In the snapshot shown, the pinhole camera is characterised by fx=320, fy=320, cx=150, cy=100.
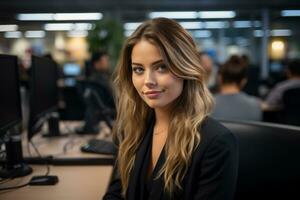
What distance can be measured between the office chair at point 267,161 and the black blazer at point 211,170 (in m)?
0.20

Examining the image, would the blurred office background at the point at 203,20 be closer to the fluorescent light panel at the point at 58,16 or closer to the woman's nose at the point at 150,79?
the fluorescent light panel at the point at 58,16

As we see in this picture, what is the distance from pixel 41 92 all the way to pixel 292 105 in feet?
8.28

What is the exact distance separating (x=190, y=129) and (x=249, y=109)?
4.73ft

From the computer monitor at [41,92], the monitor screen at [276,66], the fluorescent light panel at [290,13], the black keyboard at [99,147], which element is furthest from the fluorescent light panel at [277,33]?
the black keyboard at [99,147]

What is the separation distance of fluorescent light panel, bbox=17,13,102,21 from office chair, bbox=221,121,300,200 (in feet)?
23.1

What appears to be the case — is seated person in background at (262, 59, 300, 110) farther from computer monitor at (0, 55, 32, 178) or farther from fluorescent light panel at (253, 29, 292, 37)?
fluorescent light panel at (253, 29, 292, 37)

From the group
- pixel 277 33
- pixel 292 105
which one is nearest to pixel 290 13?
pixel 277 33

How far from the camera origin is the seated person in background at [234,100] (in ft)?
7.83

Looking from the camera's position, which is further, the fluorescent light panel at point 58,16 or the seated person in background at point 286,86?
the fluorescent light panel at point 58,16

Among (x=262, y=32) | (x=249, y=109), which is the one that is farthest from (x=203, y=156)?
(x=262, y=32)

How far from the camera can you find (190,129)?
1099 millimetres

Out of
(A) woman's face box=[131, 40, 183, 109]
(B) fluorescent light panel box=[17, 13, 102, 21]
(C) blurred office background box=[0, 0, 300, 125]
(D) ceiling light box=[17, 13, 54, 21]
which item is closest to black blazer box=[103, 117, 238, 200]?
(A) woman's face box=[131, 40, 183, 109]

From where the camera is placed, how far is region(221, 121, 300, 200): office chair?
115cm

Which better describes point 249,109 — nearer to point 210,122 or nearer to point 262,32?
point 210,122
